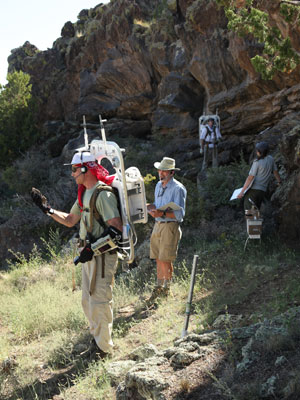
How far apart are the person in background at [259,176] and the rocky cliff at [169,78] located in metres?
0.59

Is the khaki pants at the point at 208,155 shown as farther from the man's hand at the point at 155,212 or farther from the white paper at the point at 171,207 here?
the man's hand at the point at 155,212

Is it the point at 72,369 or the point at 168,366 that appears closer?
the point at 168,366

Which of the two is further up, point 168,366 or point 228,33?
point 228,33

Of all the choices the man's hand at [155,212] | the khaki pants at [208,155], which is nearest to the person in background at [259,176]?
the man's hand at [155,212]

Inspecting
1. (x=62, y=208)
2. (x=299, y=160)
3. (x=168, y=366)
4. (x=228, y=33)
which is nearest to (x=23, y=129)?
(x=62, y=208)

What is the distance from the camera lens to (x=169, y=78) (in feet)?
61.5

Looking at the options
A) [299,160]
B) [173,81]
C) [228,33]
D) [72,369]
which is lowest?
[72,369]

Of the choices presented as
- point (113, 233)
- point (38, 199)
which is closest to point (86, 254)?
point (113, 233)

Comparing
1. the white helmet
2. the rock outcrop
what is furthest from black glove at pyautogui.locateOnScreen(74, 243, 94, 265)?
the rock outcrop

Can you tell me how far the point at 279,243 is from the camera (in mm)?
8219

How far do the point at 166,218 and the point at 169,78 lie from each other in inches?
519

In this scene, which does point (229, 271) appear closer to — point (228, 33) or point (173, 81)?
point (228, 33)

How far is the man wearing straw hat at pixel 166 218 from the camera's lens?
649 cm

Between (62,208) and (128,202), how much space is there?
930 cm
